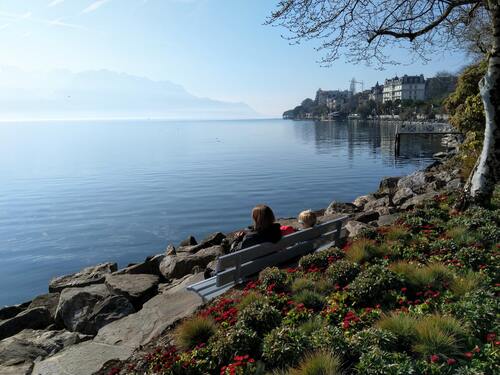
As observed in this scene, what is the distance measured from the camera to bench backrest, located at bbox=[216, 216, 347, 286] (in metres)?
6.87

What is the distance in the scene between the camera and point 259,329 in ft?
16.6

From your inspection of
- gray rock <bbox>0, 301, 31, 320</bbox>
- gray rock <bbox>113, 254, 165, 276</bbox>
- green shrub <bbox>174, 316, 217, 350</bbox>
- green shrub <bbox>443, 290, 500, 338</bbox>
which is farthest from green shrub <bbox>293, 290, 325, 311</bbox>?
gray rock <bbox>0, 301, 31, 320</bbox>

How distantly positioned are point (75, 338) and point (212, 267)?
3011 millimetres

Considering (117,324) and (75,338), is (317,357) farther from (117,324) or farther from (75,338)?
(75,338)

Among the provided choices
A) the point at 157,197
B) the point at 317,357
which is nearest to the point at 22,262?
the point at 157,197

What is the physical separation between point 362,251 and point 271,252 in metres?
1.64

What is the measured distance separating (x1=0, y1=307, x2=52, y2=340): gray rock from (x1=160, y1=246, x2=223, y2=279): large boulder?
3.24 metres

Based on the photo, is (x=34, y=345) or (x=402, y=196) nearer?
(x=34, y=345)

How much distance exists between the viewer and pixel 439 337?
4.17 metres

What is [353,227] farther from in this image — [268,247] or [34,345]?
[34,345]

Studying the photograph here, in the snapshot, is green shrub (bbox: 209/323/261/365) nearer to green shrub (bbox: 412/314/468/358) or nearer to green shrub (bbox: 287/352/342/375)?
green shrub (bbox: 287/352/342/375)

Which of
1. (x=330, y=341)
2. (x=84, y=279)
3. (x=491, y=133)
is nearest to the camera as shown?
(x=330, y=341)

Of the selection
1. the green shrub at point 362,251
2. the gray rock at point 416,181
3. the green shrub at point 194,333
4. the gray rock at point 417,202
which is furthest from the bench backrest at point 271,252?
the gray rock at point 416,181

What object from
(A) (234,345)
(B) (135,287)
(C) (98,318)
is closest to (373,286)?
(A) (234,345)
